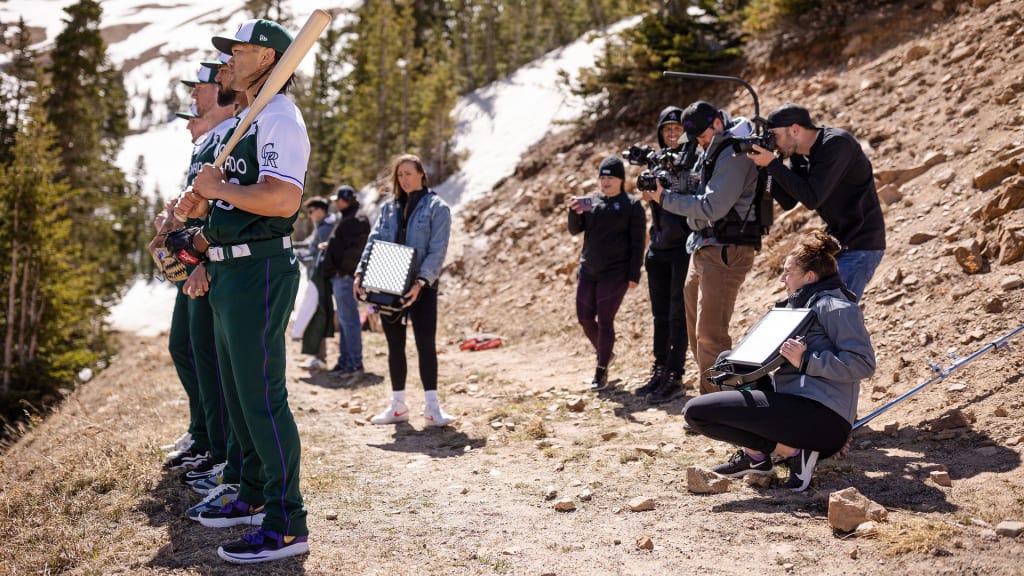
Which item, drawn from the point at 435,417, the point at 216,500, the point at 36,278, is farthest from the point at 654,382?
the point at 36,278

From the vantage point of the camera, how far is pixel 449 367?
34.9 ft

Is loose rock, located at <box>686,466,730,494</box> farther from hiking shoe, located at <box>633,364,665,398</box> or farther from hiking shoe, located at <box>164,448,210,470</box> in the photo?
hiking shoe, located at <box>164,448,210,470</box>

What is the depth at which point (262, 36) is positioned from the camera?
12.3 feet

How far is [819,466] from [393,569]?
106 inches

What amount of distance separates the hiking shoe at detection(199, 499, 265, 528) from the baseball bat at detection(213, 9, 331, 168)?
1827 mm

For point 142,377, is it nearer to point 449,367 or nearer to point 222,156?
point 449,367

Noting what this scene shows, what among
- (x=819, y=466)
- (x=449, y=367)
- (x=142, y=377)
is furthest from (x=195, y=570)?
(x=142, y=377)

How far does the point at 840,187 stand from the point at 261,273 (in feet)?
12.6

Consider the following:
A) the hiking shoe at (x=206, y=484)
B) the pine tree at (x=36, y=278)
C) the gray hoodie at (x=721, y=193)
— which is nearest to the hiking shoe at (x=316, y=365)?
the hiking shoe at (x=206, y=484)

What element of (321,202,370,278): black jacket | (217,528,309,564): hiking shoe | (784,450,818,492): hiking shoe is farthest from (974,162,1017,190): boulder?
(217,528,309,564): hiking shoe

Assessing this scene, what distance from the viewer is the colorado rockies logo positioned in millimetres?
3504

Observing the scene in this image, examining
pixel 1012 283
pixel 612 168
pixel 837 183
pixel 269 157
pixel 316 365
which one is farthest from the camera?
pixel 316 365

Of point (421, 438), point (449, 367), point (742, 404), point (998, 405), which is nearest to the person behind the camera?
point (742, 404)

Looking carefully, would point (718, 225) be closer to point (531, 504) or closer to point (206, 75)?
point (531, 504)
